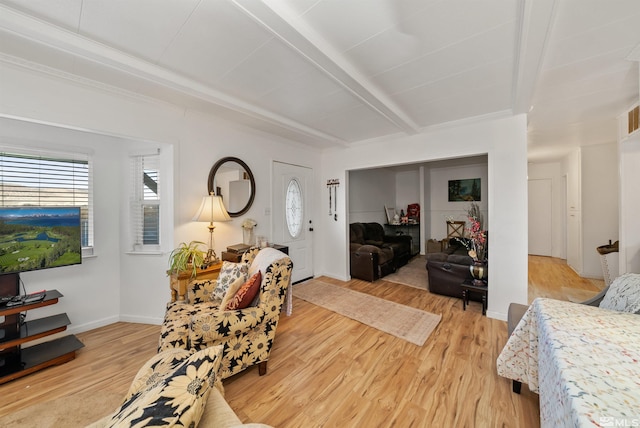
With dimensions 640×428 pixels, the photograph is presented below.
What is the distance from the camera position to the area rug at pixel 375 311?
8.53 ft

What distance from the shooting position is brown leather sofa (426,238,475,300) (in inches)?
133

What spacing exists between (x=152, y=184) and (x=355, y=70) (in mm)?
2599

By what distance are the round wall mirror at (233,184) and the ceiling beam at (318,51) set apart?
1817 mm

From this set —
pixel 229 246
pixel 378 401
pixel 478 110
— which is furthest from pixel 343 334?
pixel 478 110

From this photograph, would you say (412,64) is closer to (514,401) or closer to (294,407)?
(514,401)

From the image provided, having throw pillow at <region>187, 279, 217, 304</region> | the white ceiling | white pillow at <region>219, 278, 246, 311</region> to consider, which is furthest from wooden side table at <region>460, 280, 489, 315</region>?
throw pillow at <region>187, 279, 217, 304</region>

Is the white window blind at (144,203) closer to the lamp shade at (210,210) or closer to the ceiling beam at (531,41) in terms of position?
the lamp shade at (210,210)

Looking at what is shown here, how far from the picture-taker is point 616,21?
1.47 m

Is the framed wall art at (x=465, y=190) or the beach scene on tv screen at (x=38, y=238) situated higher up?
the framed wall art at (x=465, y=190)

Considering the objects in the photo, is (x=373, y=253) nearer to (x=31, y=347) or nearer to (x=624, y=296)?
(x=624, y=296)

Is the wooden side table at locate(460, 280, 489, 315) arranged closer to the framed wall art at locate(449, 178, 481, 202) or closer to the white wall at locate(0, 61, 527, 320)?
the white wall at locate(0, 61, 527, 320)

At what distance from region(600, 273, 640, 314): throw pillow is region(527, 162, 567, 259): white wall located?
5.35 metres

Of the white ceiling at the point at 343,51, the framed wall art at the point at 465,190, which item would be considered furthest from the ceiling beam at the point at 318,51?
the framed wall art at the point at 465,190

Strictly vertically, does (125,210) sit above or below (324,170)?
below
